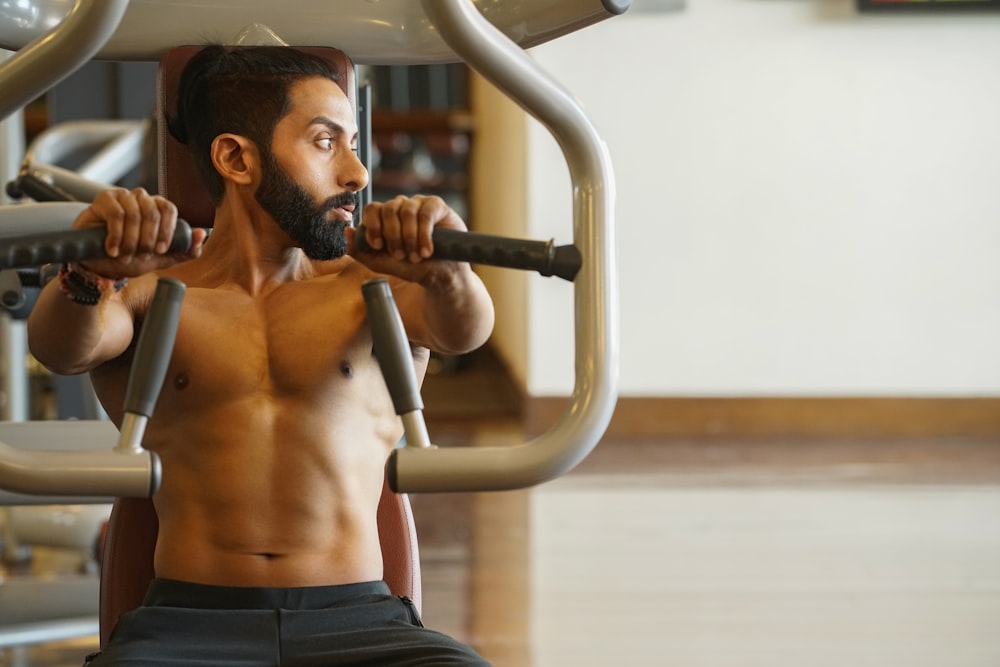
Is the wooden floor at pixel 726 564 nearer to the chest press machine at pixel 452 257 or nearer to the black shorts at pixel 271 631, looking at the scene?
the black shorts at pixel 271 631

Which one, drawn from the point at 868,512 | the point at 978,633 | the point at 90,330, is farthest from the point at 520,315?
the point at 90,330

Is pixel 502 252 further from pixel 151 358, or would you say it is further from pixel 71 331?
pixel 71 331

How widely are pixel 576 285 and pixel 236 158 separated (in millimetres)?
407

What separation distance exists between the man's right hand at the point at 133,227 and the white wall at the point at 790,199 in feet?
10.0

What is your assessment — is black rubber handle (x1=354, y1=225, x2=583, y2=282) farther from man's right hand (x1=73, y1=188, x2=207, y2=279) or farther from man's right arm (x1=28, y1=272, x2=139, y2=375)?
man's right arm (x1=28, y1=272, x2=139, y2=375)

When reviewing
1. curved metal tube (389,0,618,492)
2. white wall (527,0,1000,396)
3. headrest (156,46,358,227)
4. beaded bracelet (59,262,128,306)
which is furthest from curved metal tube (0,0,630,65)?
white wall (527,0,1000,396)

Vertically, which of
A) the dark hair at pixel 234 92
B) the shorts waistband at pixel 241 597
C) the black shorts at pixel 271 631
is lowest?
the black shorts at pixel 271 631

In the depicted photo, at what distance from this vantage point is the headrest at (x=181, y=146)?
1.20 metres

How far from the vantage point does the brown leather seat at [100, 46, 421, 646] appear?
117 centimetres

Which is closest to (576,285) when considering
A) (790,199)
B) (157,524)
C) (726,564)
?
(157,524)

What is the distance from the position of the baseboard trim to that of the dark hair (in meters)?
2.84

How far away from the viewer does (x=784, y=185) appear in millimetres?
3967

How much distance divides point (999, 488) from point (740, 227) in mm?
1168

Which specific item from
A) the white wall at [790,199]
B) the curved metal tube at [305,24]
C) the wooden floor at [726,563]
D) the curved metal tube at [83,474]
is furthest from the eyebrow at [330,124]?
the white wall at [790,199]
